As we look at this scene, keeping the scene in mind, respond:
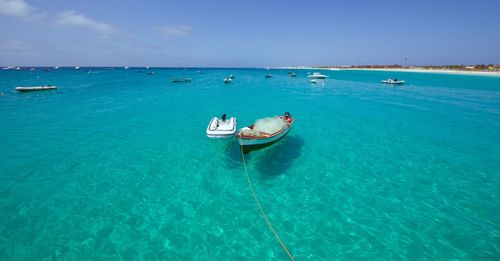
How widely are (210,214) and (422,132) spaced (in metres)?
25.1

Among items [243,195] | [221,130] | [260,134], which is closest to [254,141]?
[260,134]

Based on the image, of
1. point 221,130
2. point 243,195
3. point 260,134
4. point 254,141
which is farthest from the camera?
point 221,130

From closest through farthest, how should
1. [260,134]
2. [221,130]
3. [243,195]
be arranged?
1. [243,195]
2. [260,134]
3. [221,130]

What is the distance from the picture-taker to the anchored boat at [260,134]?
618 inches

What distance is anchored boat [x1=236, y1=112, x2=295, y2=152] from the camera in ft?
51.5

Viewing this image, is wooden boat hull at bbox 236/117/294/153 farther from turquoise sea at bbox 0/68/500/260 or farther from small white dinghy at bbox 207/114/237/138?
small white dinghy at bbox 207/114/237/138

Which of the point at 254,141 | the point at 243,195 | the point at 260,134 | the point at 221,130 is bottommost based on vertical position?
the point at 243,195

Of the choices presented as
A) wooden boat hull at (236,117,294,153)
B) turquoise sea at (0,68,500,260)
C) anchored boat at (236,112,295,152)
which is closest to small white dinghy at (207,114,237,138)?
turquoise sea at (0,68,500,260)

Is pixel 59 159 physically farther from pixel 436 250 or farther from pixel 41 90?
pixel 41 90

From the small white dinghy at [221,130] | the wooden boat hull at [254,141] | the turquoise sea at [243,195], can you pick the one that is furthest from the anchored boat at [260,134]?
the small white dinghy at [221,130]

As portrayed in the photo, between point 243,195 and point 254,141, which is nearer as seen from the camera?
point 243,195

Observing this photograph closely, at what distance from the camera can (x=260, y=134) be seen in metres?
16.2

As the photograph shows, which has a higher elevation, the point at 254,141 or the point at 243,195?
the point at 254,141

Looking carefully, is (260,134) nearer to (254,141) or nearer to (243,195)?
(254,141)
